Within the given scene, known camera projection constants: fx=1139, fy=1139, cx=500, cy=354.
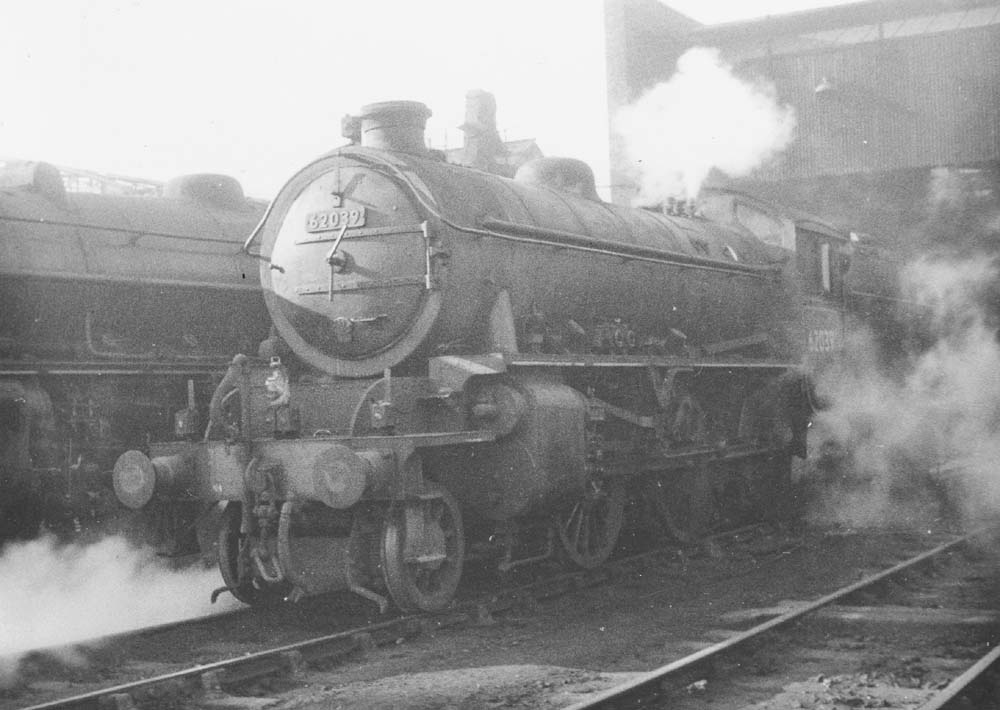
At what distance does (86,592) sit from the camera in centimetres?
838

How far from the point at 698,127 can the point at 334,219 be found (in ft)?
37.9

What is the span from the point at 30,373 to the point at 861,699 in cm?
583

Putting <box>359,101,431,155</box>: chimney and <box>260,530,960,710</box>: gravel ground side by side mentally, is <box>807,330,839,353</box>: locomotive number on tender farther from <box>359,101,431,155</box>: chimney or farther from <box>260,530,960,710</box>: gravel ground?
<box>359,101,431,155</box>: chimney

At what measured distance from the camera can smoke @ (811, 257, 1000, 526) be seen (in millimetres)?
12516

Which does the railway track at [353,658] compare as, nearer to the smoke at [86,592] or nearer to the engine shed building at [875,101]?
the smoke at [86,592]

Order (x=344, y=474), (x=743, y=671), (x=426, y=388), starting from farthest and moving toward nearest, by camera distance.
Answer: (x=426, y=388), (x=344, y=474), (x=743, y=671)

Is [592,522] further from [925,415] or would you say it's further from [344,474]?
[925,415]

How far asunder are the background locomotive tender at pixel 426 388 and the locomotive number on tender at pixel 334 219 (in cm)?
1

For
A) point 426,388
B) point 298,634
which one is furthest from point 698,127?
point 298,634

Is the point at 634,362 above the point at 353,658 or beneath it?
above

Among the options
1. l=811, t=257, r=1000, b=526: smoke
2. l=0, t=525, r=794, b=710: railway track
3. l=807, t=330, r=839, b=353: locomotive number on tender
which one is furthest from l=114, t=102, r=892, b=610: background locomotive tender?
l=811, t=257, r=1000, b=526: smoke

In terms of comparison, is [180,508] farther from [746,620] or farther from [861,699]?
[861,699]

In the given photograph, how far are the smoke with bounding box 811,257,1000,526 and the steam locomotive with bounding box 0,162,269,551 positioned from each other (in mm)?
6174

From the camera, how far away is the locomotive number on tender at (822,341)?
11.7m
